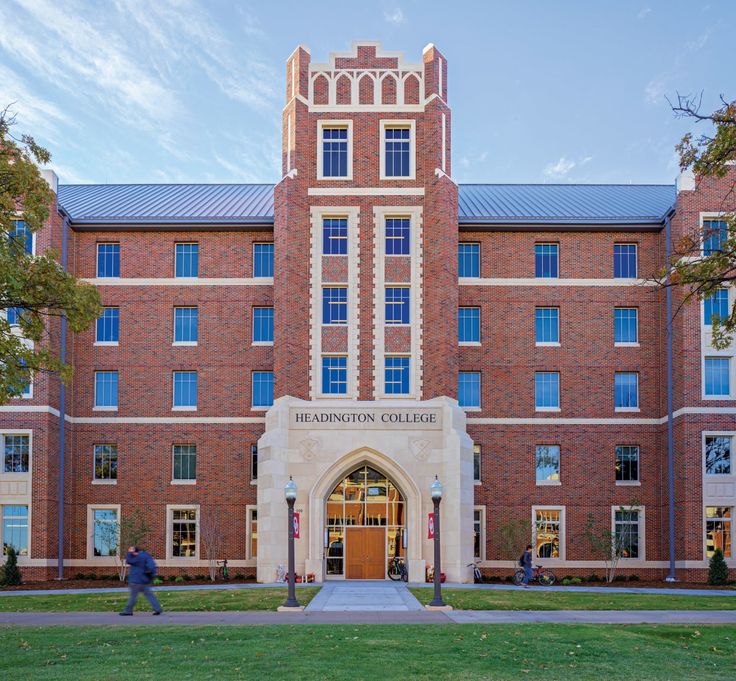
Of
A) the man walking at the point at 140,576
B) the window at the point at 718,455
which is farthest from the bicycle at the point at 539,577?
the man walking at the point at 140,576

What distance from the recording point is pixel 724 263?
1795 cm

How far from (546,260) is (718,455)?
34.5 ft

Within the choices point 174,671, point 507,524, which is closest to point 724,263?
point 174,671

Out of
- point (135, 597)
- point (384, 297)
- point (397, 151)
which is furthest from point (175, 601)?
point (397, 151)

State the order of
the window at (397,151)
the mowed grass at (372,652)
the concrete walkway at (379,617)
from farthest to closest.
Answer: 1. the window at (397,151)
2. the concrete walkway at (379,617)
3. the mowed grass at (372,652)

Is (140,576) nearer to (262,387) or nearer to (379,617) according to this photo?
(379,617)

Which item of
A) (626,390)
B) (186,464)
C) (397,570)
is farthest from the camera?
(626,390)

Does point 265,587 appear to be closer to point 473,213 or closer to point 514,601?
point 514,601

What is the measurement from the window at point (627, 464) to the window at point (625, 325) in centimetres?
452

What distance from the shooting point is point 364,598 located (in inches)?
1163

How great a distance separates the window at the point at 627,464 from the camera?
40500mm

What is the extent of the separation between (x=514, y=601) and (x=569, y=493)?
13.1 meters

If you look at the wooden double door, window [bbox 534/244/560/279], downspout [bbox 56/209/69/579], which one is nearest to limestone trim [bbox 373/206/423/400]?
the wooden double door

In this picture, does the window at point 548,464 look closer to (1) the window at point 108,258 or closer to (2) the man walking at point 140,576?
(1) the window at point 108,258
